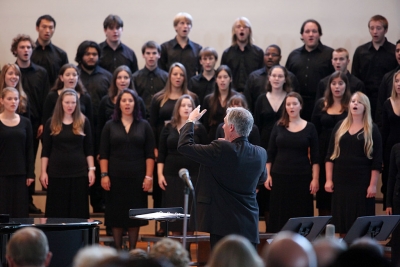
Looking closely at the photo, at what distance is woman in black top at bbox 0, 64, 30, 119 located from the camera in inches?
287

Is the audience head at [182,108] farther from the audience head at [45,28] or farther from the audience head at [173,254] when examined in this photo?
the audience head at [173,254]

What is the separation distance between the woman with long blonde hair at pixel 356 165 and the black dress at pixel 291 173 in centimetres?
28

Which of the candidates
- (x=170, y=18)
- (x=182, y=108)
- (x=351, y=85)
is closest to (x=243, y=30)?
(x=351, y=85)

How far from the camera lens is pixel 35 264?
3080 mm

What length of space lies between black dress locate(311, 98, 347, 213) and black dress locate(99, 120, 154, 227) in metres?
1.55

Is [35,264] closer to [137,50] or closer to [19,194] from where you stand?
[19,194]

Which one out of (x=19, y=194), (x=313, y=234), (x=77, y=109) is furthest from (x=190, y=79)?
(x=313, y=234)

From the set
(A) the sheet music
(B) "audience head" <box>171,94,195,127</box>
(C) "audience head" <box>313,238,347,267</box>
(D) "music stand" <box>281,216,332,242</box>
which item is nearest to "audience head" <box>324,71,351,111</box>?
(B) "audience head" <box>171,94,195,127</box>

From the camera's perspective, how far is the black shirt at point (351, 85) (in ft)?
24.5

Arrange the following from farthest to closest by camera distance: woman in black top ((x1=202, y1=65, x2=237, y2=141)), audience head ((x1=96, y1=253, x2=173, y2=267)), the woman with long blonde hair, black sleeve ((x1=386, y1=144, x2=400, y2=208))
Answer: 1. woman in black top ((x1=202, y1=65, x2=237, y2=141))
2. the woman with long blonde hair
3. black sleeve ((x1=386, y1=144, x2=400, y2=208))
4. audience head ((x1=96, y1=253, x2=173, y2=267))

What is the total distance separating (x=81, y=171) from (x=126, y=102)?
731 mm

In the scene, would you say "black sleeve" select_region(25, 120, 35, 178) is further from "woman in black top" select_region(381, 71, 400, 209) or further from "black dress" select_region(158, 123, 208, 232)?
"woman in black top" select_region(381, 71, 400, 209)

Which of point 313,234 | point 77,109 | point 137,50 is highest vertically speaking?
point 137,50

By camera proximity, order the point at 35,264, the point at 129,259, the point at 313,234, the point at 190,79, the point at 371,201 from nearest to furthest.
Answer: the point at 129,259 < the point at 35,264 < the point at 313,234 < the point at 371,201 < the point at 190,79
